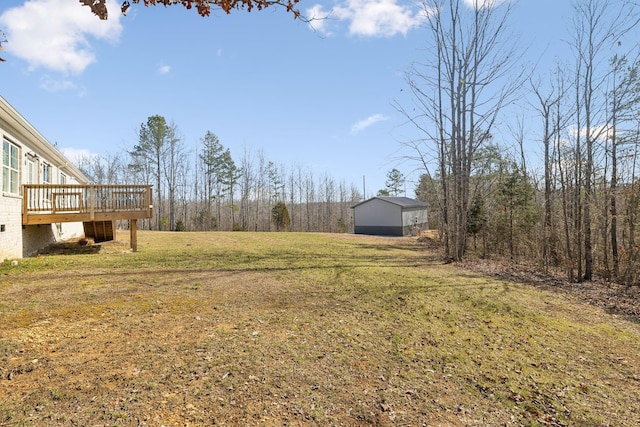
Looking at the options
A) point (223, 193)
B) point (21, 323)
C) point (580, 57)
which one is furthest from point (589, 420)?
point (223, 193)

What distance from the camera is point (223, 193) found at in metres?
32.7

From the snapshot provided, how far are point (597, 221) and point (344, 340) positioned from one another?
9.64m

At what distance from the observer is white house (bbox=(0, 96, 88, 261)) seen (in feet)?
23.6

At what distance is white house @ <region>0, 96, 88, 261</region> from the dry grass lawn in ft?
4.13

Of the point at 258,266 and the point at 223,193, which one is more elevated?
the point at 223,193

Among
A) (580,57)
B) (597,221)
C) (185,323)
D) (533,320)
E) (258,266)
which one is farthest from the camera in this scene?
(580,57)

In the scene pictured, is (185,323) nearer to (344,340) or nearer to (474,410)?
(344,340)

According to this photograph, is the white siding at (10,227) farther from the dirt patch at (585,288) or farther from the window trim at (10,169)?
the dirt patch at (585,288)

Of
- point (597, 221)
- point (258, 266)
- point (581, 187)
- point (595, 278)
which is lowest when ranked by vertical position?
point (595, 278)

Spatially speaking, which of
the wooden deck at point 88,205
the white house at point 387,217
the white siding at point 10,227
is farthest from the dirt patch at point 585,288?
the white house at point 387,217

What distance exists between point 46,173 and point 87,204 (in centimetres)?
373

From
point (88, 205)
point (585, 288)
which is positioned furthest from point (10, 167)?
point (585, 288)

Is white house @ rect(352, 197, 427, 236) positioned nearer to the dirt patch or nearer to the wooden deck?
the dirt patch

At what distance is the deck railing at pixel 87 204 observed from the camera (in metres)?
8.45
